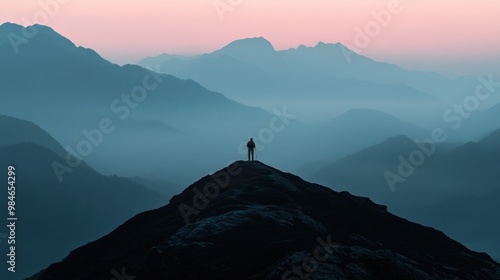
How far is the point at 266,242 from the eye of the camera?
73.0 metres

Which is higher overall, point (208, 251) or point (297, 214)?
point (297, 214)

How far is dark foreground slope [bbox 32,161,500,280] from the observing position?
6588cm

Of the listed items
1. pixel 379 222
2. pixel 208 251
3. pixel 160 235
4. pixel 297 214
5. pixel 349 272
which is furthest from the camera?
pixel 379 222

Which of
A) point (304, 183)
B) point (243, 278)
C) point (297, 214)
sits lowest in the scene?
point (243, 278)

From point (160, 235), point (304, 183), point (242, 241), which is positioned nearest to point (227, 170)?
point (304, 183)

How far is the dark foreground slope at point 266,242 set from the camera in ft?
216

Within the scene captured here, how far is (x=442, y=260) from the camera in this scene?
89312mm

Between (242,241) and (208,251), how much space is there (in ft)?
14.4

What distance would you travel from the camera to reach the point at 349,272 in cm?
6316

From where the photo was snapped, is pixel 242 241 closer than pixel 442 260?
Yes

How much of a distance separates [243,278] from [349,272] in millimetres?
11535

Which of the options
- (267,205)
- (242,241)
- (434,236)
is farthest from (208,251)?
(434,236)

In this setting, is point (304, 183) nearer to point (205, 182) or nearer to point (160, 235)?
point (205, 182)

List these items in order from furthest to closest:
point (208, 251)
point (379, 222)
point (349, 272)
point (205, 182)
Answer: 1. point (205, 182)
2. point (379, 222)
3. point (208, 251)
4. point (349, 272)
